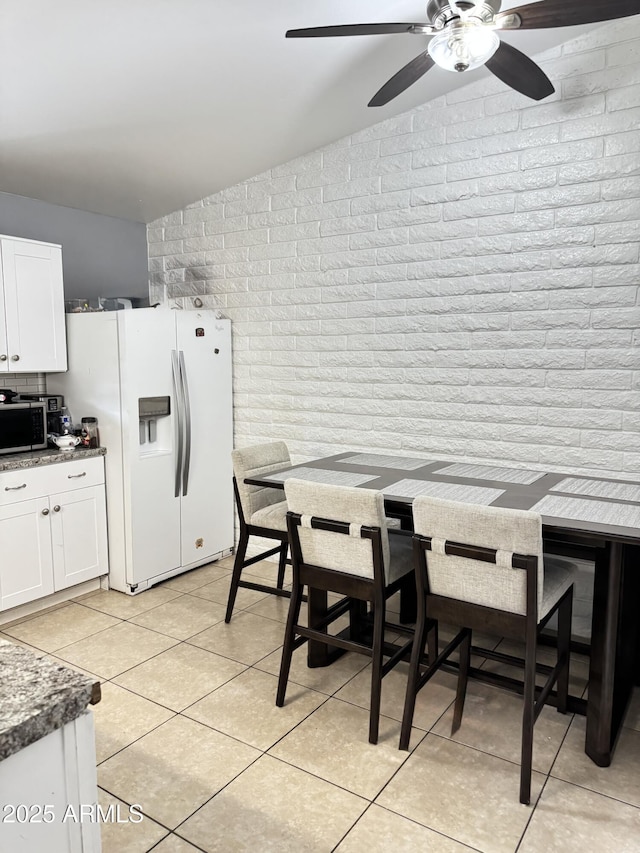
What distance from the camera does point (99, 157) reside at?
3.37 metres

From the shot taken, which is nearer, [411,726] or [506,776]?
[506,776]

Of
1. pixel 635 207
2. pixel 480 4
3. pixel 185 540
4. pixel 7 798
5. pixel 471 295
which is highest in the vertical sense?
pixel 480 4

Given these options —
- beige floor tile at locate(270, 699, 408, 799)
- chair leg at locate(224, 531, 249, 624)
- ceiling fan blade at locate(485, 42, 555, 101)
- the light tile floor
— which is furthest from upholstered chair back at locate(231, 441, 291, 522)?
ceiling fan blade at locate(485, 42, 555, 101)

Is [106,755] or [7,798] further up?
[7,798]

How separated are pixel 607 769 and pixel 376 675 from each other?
86 cm

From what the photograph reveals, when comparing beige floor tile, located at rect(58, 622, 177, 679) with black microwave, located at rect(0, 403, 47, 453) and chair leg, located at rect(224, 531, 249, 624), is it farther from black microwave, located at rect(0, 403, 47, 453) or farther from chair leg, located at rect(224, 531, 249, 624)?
black microwave, located at rect(0, 403, 47, 453)

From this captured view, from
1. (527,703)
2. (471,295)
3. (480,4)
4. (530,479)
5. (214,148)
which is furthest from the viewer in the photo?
(214,148)

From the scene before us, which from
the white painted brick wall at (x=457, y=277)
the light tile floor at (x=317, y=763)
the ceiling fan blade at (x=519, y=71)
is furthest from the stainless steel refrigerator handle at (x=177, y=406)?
the ceiling fan blade at (x=519, y=71)

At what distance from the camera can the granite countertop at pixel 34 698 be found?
85cm

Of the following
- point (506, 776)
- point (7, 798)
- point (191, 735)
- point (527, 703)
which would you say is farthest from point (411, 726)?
point (7, 798)

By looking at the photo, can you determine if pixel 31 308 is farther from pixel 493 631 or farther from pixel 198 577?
pixel 493 631

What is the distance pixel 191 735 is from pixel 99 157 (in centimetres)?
299

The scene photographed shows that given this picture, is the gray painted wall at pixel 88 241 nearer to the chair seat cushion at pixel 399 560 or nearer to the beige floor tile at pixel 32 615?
the beige floor tile at pixel 32 615

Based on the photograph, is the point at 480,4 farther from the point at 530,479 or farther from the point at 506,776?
the point at 506,776
